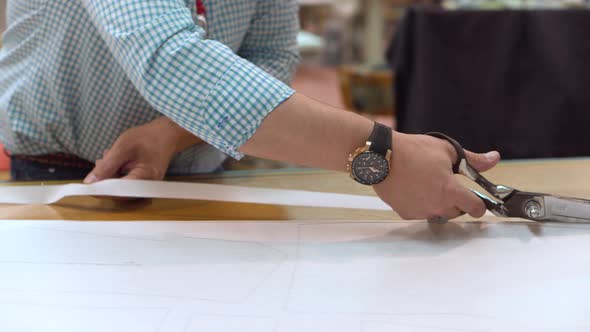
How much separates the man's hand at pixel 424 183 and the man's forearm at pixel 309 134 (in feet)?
0.18

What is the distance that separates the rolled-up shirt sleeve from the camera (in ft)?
2.09

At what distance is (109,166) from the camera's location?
0.85 m

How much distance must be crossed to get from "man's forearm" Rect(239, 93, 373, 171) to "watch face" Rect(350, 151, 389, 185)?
2 cm

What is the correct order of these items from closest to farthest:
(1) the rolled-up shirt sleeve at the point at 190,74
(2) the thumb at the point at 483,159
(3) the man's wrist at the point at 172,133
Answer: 1. (1) the rolled-up shirt sleeve at the point at 190,74
2. (2) the thumb at the point at 483,159
3. (3) the man's wrist at the point at 172,133

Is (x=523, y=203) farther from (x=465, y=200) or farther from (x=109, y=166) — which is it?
(x=109, y=166)

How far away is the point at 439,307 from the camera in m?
0.55

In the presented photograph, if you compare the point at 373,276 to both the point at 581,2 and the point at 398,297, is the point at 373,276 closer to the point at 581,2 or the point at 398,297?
the point at 398,297

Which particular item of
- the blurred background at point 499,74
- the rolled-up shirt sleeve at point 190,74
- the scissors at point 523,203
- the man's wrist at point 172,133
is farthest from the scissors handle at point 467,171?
the blurred background at point 499,74

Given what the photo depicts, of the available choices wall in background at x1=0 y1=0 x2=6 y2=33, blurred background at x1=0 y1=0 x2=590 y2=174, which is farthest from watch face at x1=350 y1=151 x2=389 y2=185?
blurred background at x1=0 y1=0 x2=590 y2=174

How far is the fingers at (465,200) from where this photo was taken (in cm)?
70

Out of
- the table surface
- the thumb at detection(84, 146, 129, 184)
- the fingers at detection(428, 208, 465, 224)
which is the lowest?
the table surface

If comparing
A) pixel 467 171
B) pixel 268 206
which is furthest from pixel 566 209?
pixel 268 206

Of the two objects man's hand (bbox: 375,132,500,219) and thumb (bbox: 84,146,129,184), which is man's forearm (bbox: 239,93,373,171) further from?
thumb (bbox: 84,146,129,184)

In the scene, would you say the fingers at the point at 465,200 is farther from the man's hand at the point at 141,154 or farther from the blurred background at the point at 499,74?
the blurred background at the point at 499,74
